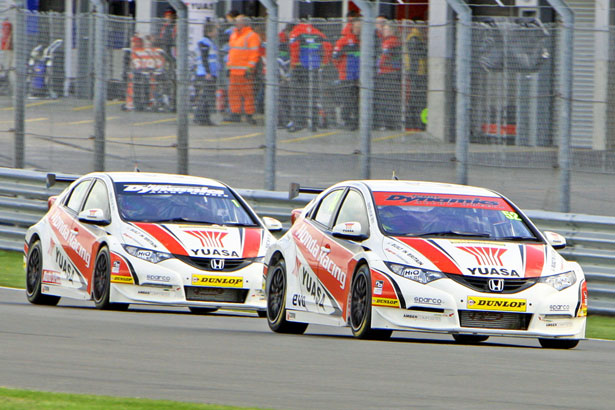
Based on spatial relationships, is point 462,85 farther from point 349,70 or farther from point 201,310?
point 201,310

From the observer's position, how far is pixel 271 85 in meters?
17.7

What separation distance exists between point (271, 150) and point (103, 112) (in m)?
3.03

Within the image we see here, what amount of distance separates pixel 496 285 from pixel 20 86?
11.6 m

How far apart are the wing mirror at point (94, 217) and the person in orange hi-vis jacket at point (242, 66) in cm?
424

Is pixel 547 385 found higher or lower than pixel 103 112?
lower

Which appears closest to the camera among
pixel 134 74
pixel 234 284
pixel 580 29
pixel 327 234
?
pixel 327 234

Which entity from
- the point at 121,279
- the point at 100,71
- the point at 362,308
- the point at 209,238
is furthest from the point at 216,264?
the point at 100,71

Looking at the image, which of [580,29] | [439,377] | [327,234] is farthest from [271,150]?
[439,377]

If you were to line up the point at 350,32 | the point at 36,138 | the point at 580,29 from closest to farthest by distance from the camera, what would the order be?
the point at 580,29 < the point at 350,32 < the point at 36,138

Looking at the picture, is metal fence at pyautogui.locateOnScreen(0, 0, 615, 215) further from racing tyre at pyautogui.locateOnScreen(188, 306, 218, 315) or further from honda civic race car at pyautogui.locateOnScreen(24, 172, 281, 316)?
racing tyre at pyautogui.locateOnScreen(188, 306, 218, 315)

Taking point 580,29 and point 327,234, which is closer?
point 327,234

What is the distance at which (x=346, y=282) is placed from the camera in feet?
37.6

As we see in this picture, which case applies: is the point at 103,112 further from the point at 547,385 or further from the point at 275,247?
the point at 547,385

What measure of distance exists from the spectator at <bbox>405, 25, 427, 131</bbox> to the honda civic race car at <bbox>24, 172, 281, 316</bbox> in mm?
2431
